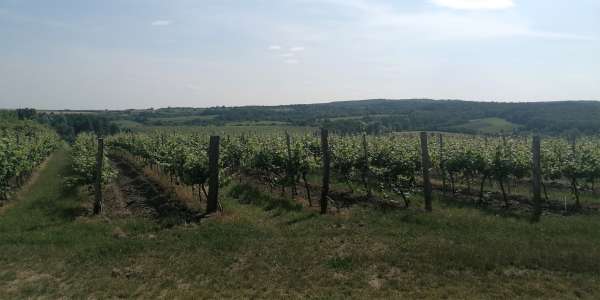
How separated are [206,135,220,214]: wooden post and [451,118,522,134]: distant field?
6657 centimetres

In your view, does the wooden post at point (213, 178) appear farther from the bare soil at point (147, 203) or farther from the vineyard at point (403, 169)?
the vineyard at point (403, 169)

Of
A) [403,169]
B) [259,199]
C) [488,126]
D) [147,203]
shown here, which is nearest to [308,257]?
[403,169]

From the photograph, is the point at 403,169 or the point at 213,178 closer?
the point at 213,178

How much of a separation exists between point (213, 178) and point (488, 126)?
73.8 meters

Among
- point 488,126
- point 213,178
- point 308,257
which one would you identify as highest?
point 213,178

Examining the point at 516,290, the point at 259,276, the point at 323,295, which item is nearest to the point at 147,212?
the point at 259,276

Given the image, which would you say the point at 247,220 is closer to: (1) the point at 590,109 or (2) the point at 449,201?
(2) the point at 449,201

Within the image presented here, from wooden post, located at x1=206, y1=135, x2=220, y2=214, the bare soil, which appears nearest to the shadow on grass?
wooden post, located at x1=206, y1=135, x2=220, y2=214

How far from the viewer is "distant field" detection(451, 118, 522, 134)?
235 ft

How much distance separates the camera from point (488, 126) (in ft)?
248

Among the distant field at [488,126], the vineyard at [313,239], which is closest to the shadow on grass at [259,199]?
the vineyard at [313,239]

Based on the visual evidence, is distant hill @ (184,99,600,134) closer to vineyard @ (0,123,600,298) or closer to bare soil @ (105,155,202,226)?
bare soil @ (105,155,202,226)

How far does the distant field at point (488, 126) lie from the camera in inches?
2817

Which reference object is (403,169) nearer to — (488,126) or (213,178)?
(213,178)
